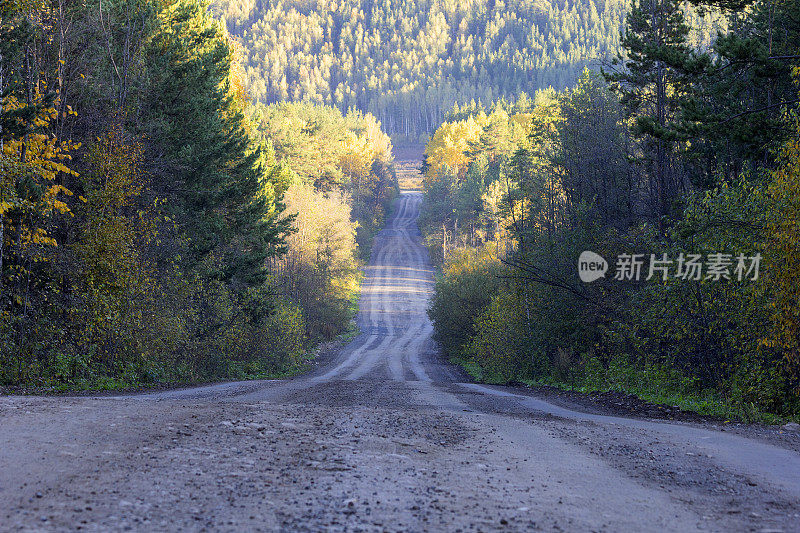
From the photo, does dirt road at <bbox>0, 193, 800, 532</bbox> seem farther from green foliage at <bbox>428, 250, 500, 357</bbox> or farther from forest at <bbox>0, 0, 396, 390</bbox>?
green foliage at <bbox>428, 250, 500, 357</bbox>

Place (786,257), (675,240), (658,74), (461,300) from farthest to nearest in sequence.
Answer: (461,300) → (658,74) → (675,240) → (786,257)

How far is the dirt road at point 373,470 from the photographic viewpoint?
5.40 metres

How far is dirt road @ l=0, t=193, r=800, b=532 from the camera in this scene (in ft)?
17.7

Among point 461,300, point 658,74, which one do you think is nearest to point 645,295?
point 658,74

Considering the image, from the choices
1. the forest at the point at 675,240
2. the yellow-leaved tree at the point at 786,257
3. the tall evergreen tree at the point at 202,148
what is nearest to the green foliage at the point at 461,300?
the forest at the point at 675,240

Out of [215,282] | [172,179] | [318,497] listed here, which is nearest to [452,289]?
[215,282]

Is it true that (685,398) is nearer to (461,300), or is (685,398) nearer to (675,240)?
(675,240)

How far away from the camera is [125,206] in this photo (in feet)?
66.5

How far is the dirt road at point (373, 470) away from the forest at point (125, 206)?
22.7ft

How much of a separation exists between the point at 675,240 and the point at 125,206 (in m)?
15.7

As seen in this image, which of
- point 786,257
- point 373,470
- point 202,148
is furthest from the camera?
point 202,148

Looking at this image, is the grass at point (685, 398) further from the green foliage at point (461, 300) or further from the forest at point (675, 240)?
the green foliage at point (461, 300)

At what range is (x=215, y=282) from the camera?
2575 centimetres

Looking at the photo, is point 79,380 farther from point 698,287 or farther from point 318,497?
point 698,287
